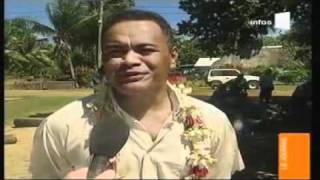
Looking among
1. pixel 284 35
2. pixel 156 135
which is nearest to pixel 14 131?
pixel 156 135

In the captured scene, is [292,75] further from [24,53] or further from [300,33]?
[24,53]

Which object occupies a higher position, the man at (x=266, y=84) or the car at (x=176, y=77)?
the car at (x=176, y=77)

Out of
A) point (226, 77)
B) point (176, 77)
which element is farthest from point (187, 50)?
point (226, 77)

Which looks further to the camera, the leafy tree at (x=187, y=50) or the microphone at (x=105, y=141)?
the leafy tree at (x=187, y=50)

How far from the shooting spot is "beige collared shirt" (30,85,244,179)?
332 centimetres

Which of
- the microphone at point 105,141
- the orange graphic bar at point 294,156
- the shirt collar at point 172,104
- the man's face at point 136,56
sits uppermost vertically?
the man's face at point 136,56

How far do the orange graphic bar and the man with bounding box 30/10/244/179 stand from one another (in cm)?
35

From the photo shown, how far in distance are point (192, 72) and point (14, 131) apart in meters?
1.04

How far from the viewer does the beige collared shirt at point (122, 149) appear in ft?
10.9

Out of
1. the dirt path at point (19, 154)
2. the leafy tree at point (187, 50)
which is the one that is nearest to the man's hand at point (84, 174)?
the dirt path at point (19, 154)

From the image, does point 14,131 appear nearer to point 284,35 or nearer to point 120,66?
point 120,66

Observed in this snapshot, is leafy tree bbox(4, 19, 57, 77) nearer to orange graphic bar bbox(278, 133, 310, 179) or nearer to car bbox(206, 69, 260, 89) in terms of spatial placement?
car bbox(206, 69, 260, 89)

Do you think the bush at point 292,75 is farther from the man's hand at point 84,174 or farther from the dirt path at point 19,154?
the dirt path at point 19,154

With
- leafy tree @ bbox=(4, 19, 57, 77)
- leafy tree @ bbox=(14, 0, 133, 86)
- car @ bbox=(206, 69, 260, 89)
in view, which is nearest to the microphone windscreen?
leafy tree @ bbox=(14, 0, 133, 86)
